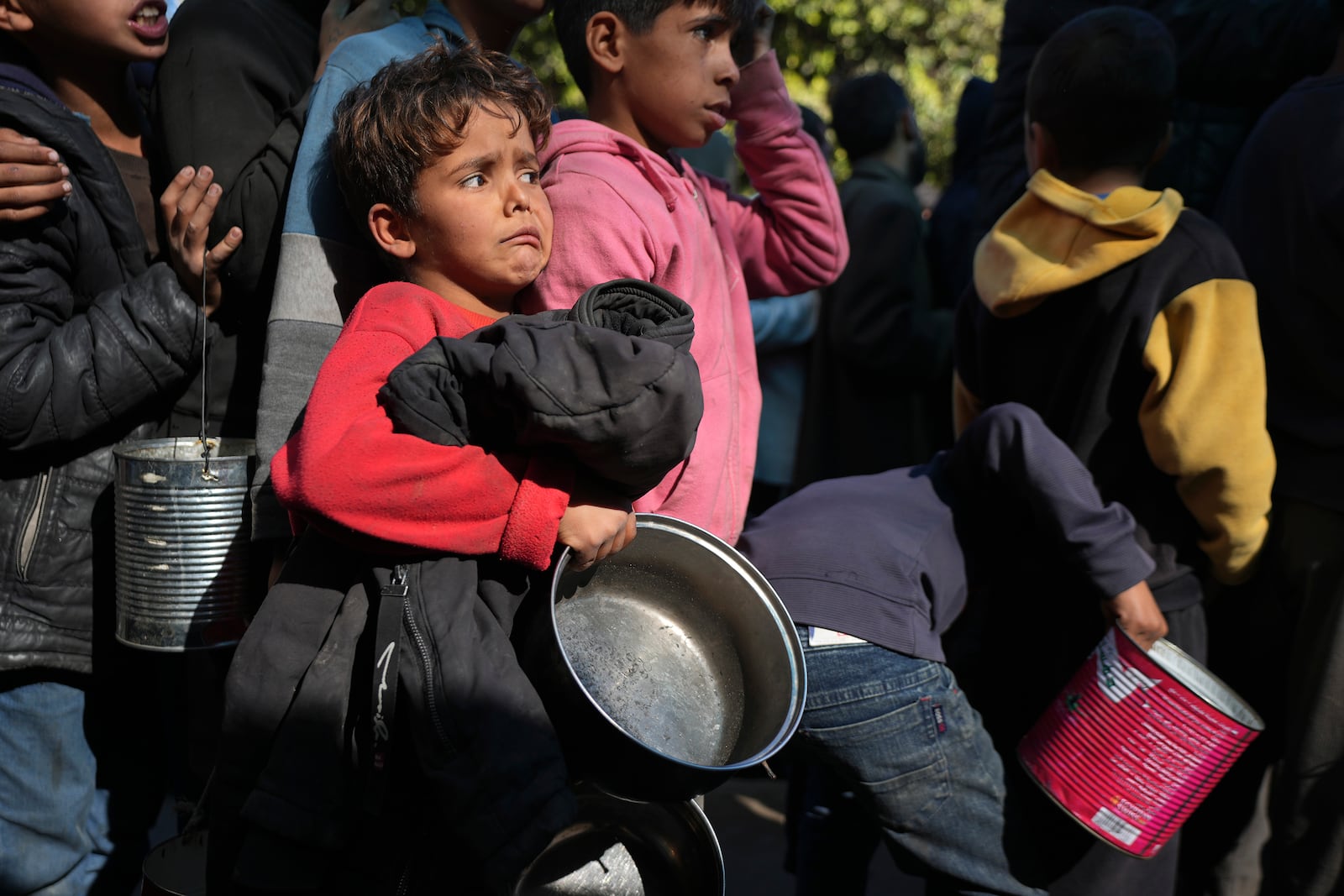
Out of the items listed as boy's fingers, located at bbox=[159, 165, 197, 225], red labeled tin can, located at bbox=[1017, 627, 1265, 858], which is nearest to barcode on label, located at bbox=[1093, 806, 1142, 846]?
red labeled tin can, located at bbox=[1017, 627, 1265, 858]

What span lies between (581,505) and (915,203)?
3.37 metres

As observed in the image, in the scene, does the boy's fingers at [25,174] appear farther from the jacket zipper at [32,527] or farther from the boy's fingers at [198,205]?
the jacket zipper at [32,527]

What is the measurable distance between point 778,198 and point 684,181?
46cm

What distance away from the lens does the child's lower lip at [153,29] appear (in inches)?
89.0

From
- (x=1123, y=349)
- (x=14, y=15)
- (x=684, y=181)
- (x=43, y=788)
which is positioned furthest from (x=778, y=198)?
(x=43, y=788)

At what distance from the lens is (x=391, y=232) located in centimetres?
193

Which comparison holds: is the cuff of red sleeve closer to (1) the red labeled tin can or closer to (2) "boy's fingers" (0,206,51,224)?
(2) "boy's fingers" (0,206,51,224)

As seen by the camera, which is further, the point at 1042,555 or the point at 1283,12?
the point at 1283,12

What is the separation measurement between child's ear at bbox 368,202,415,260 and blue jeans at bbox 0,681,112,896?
3.92 ft

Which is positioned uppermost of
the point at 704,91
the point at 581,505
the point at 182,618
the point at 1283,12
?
the point at 1283,12

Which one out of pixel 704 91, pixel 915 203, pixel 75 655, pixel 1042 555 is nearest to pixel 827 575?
pixel 1042 555

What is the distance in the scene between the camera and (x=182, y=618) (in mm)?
2037

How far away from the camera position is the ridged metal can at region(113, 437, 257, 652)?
78.6 inches

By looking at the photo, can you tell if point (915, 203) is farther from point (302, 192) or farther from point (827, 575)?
point (302, 192)
